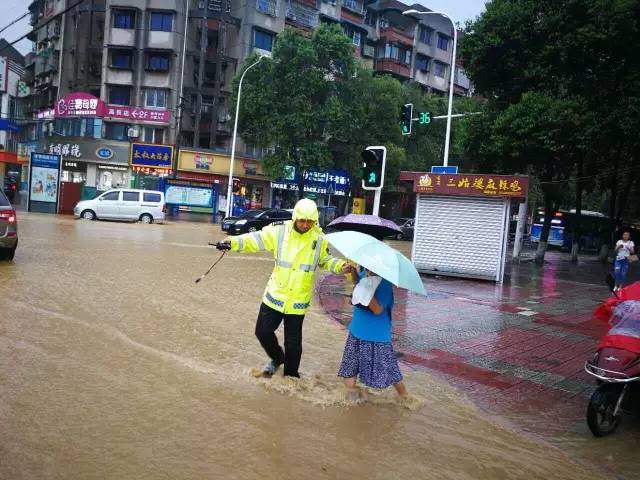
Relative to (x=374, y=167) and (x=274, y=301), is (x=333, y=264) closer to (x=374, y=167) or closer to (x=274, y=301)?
(x=274, y=301)

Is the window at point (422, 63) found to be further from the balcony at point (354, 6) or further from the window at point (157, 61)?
the window at point (157, 61)

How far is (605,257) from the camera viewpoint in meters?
26.8

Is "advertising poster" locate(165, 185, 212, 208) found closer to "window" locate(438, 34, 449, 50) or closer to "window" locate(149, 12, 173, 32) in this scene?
"window" locate(149, 12, 173, 32)

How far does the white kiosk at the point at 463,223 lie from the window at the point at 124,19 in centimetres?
3098

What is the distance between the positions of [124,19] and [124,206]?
18355 mm

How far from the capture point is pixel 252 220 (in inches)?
1032

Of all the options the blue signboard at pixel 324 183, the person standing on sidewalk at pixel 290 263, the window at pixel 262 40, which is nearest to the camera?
the person standing on sidewalk at pixel 290 263

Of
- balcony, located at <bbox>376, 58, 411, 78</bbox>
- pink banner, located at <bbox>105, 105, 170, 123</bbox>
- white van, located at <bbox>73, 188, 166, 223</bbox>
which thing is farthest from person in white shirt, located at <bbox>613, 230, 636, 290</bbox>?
balcony, located at <bbox>376, 58, 411, 78</bbox>

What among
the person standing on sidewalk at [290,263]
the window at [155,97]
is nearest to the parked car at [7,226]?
the person standing on sidewalk at [290,263]

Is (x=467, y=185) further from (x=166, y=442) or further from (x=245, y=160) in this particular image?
(x=245, y=160)

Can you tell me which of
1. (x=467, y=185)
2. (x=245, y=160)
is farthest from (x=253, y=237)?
(x=245, y=160)

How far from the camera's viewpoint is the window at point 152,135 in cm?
3944

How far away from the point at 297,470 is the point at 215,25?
41.3m

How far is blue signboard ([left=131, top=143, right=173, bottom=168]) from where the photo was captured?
3750 cm
